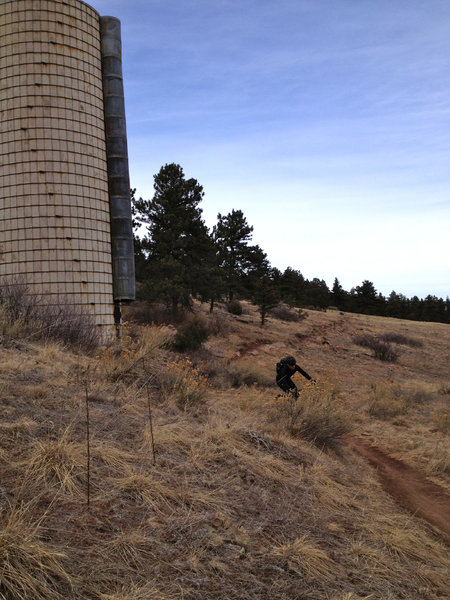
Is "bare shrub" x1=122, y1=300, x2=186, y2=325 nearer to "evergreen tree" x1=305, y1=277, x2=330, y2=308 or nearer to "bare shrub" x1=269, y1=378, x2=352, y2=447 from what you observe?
"bare shrub" x1=269, y1=378, x2=352, y2=447

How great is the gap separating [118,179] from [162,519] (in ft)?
51.4

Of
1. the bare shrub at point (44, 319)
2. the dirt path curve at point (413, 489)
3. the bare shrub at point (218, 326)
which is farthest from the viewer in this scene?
the bare shrub at point (218, 326)

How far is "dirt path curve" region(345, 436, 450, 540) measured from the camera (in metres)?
6.55

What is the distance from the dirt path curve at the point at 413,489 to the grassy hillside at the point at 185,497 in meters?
0.21

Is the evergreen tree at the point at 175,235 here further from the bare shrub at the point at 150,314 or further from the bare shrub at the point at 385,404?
the bare shrub at the point at 385,404

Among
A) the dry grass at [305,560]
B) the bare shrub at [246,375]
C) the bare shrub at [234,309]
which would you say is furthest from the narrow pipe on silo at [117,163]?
the bare shrub at [234,309]

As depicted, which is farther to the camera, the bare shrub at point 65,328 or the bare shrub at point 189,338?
the bare shrub at point 189,338

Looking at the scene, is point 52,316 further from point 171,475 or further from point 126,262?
point 171,475

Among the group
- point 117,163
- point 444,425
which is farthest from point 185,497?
point 117,163

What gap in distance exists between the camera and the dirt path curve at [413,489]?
21.5ft

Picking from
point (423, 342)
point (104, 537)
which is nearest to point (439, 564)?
point (104, 537)

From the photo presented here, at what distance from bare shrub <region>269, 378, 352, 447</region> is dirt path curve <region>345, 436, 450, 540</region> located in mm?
987

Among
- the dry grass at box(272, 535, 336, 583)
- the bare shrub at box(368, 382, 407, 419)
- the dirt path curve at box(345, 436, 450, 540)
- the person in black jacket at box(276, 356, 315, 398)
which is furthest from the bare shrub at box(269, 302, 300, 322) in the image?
the dry grass at box(272, 535, 336, 583)

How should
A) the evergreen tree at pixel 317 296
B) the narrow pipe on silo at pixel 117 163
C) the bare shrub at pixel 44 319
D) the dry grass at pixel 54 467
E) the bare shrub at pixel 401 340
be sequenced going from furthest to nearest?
the evergreen tree at pixel 317 296
the bare shrub at pixel 401 340
the narrow pipe on silo at pixel 117 163
the bare shrub at pixel 44 319
the dry grass at pixel 54 467
